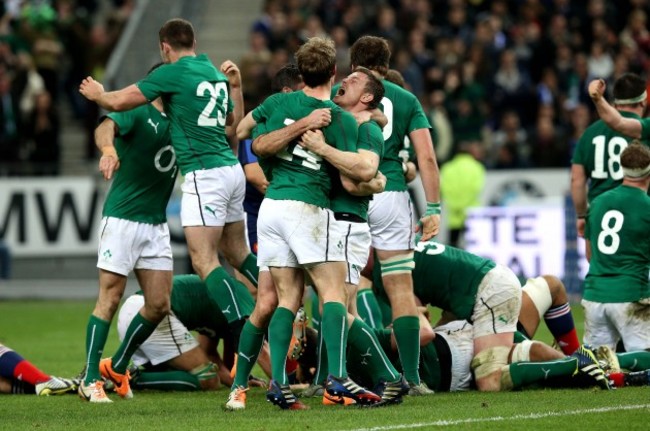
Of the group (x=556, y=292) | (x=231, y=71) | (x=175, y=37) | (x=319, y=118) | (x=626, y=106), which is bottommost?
(x=556, y=292)

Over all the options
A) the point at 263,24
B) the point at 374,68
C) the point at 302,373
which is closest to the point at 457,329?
the point at 302,373

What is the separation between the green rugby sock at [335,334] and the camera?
28.7ft

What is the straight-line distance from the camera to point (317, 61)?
879 cm

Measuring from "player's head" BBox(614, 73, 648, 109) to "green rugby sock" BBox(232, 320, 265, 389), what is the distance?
174 inches

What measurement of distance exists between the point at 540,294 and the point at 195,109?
3078mm

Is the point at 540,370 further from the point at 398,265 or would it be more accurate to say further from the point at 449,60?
the point at 449,60

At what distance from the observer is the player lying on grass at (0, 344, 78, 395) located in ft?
34.5

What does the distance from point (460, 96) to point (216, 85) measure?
1327 centimetres

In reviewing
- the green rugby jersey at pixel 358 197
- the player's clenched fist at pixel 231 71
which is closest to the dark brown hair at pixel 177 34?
the player's clenched fist at pixel 231 71

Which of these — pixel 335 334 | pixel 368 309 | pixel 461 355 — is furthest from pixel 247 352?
pixel 368 309

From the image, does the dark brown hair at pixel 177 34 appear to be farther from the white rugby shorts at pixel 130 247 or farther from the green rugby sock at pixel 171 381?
the green rugby sock at pixel 171 381

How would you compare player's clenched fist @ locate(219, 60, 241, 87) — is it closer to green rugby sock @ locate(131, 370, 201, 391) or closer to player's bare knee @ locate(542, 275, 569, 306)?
green rugby sock @ locate(131, 370, 201, 391)

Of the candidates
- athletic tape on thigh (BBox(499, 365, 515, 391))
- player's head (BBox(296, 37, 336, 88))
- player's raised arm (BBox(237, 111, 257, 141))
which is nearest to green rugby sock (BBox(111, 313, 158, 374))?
player's raised arm (BBox(237, 111, 257, 141))

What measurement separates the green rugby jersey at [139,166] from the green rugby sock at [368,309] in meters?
1.81
